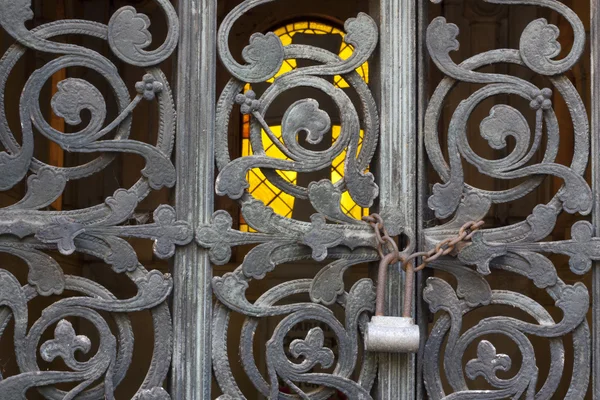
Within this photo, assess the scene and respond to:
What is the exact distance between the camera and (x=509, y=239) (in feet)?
8.06

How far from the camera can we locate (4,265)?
8.21 m

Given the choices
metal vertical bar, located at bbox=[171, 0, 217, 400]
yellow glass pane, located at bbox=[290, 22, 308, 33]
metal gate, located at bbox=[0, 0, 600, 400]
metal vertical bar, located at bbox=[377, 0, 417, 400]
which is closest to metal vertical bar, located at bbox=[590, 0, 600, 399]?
metal gate, located at bbox=[0, 0, 600, 400]

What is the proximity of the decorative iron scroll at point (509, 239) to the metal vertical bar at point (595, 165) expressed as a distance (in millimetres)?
26

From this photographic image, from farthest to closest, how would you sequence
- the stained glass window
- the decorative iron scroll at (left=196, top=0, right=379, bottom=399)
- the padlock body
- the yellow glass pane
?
1. the yellow glass pane
2. the stained glass window
3. the decorative iron scroll at (left=196, top=0, right=379, bottom=399)
4. the padlock body

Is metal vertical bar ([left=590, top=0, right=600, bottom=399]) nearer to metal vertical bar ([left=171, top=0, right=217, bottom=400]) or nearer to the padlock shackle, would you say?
the padlock shackle

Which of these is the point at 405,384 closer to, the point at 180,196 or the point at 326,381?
the point at 326,381

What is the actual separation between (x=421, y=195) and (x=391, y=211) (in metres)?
0.11

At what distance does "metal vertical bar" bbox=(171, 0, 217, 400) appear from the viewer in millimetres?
2412

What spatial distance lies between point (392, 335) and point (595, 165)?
72 centimetres

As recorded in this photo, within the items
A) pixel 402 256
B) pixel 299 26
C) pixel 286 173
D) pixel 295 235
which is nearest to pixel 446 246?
pixel 402 256

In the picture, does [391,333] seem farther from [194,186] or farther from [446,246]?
[194,186]

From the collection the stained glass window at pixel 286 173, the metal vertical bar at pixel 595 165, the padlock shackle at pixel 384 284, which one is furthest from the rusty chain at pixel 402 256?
the stained glass window at pixel 286 173

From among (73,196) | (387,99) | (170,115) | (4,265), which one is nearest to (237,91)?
(170,115)

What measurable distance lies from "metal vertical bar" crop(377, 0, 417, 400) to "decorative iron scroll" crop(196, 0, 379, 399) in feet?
0.13
